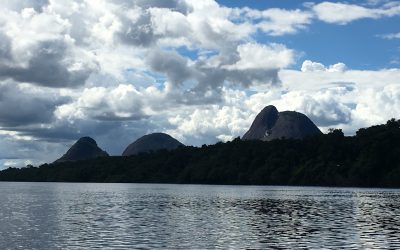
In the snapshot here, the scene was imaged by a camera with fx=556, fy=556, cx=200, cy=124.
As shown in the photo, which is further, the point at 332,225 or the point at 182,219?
the point at 182,219

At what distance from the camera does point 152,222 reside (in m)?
94.4

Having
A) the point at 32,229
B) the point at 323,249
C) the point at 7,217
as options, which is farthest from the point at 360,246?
the point at 7,217

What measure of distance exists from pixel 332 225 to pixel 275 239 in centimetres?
1961

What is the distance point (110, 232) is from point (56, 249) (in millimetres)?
16357

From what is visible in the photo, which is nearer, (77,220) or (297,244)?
(297,244)

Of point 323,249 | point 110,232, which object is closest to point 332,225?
point 323,249

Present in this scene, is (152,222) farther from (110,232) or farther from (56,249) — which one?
(56,249)

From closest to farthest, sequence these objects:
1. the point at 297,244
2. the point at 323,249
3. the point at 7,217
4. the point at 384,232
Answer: the point at 323,249 < the point at 297,244 < the point at 384,232 < the point at 7,217

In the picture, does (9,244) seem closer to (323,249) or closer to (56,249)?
(56,249)

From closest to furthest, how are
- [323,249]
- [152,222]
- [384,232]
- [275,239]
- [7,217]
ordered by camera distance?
[323,249] → [275,239] → [384,232] → [152,222] → [7,217]

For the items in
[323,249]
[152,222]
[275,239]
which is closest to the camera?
[323,249]

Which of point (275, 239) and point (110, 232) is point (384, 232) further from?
point (110, 232)

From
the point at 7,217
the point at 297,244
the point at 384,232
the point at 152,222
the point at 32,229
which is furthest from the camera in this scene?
the point at 7,217

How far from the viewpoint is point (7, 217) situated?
10538cm
